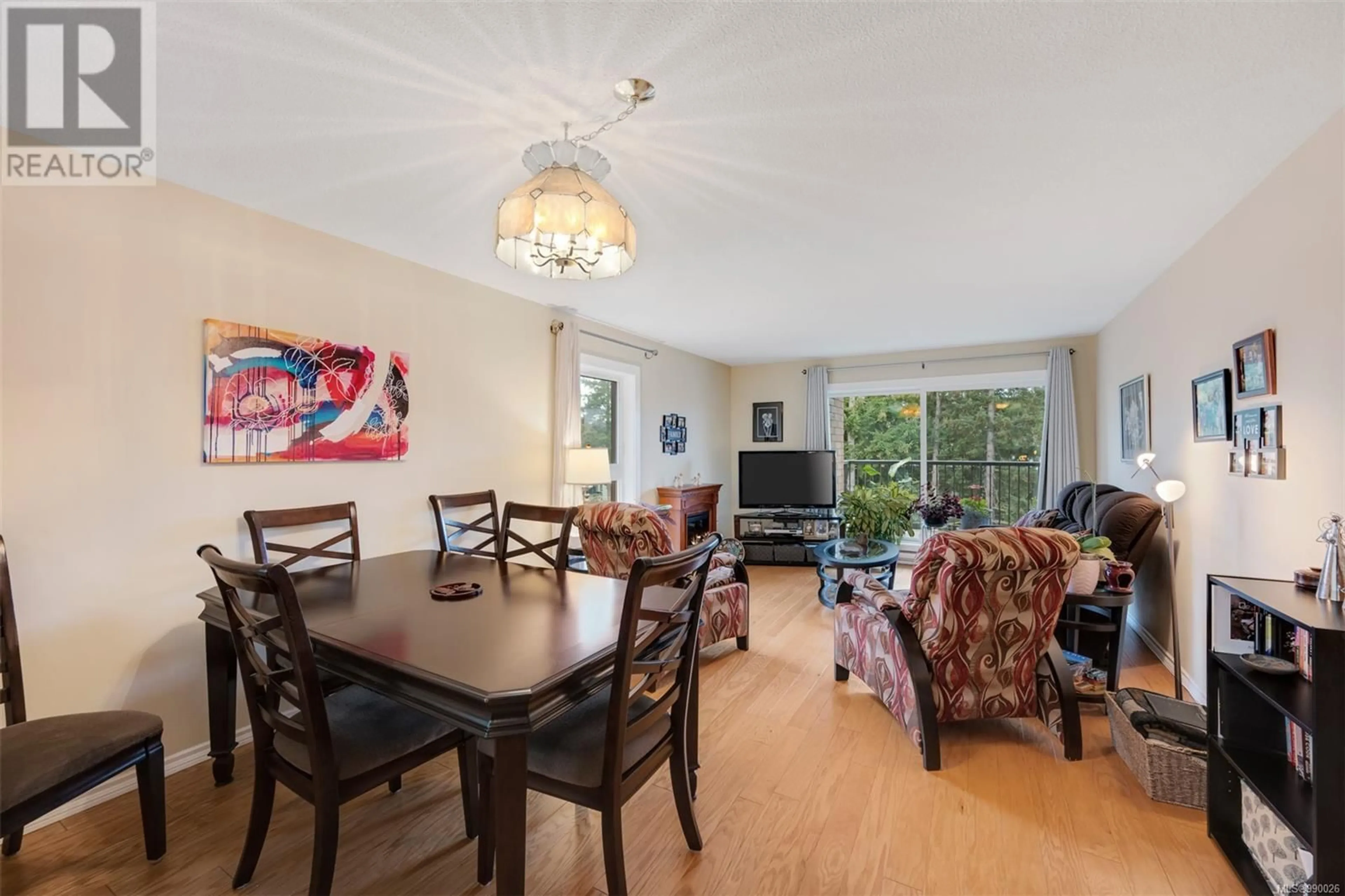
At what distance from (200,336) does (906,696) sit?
3479 millimetres

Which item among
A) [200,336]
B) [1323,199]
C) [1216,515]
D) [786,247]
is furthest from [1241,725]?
[200,336]

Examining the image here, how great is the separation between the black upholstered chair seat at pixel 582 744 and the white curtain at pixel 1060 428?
5.17 metres

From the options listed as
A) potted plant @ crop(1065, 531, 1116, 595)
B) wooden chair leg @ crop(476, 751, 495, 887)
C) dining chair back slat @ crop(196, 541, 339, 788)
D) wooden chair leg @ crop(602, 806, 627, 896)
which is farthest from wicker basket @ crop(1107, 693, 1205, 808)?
dining chair back slat @ crop(196, 541, 339, 788)

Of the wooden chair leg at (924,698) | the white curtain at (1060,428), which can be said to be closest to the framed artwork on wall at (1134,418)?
the white curtain at (1060,428)

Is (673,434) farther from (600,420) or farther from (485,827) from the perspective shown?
(485,827)

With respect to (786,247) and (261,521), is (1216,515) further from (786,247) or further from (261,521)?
(261,521)

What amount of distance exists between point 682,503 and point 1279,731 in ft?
14.2

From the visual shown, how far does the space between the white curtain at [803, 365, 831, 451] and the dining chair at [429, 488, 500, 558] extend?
416 centimetres

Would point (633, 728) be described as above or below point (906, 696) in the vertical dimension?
above

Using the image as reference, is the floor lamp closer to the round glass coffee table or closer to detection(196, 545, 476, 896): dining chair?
the round glass coffee table

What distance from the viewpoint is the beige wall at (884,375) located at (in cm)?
534

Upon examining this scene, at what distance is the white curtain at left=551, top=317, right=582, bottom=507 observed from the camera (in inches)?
165

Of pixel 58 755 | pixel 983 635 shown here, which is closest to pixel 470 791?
pixel 58 755

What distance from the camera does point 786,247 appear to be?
2988 mm
